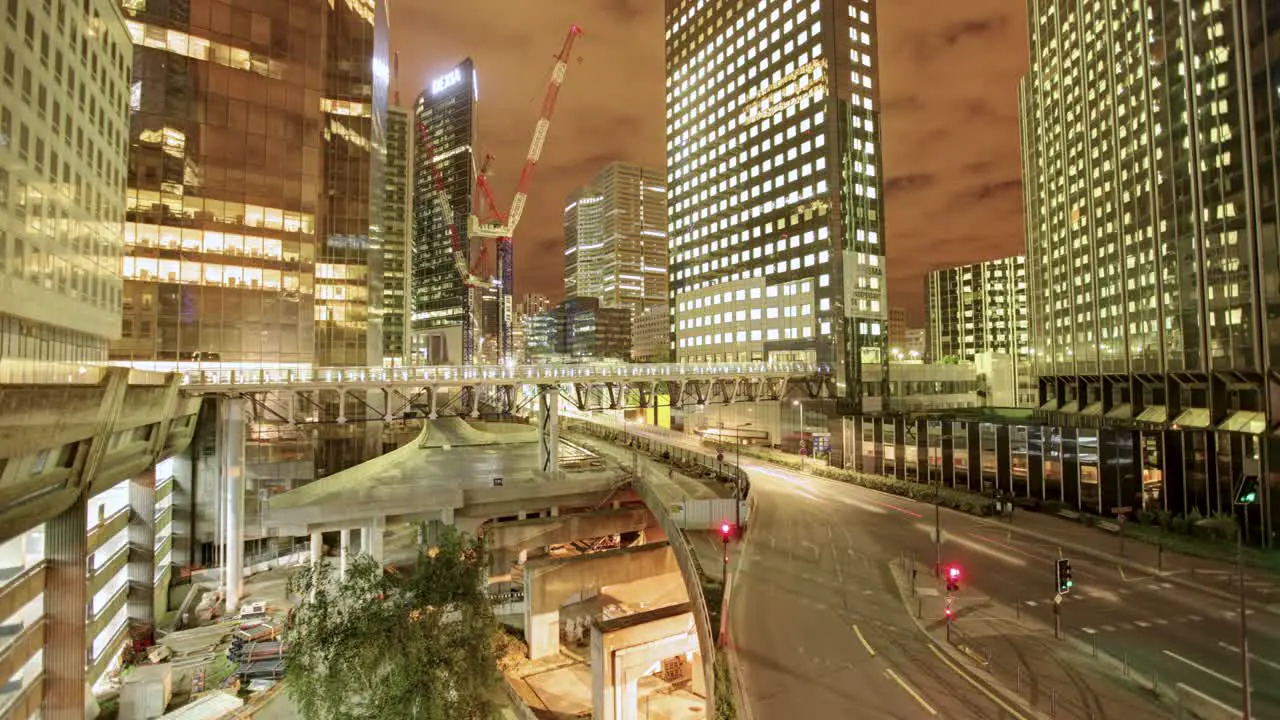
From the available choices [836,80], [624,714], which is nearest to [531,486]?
[624,714]

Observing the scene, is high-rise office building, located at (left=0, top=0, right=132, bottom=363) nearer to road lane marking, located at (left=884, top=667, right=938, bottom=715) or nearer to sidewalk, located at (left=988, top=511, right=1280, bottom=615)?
road lane marking, located at (left=884, top=667, right=938, bottom=715)

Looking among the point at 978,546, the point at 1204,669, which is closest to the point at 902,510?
the point at 978,546

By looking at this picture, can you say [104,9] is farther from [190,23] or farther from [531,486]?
[531,486]

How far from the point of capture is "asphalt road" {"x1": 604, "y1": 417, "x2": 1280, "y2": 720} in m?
22.4

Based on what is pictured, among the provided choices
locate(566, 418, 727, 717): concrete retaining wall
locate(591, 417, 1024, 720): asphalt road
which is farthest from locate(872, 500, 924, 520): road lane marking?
locate(566, 418, 727, 717): concrete retaining wall

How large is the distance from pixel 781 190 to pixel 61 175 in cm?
8743

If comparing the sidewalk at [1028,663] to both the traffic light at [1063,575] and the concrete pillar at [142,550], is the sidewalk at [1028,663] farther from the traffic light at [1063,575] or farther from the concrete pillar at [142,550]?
the concrete pillar at [142,550]

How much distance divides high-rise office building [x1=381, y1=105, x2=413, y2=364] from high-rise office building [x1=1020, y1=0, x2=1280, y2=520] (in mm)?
110581

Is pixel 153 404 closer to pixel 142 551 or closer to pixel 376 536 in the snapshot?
pixel 142 551

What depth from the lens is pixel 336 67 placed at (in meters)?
73.6

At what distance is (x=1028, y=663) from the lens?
23984mm

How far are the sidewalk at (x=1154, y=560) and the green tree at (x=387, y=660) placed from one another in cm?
3590

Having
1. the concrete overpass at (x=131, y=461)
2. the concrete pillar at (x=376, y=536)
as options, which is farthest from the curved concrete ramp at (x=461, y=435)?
the concrete pillar at (x=376, y=536)

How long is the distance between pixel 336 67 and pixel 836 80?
221 ft
